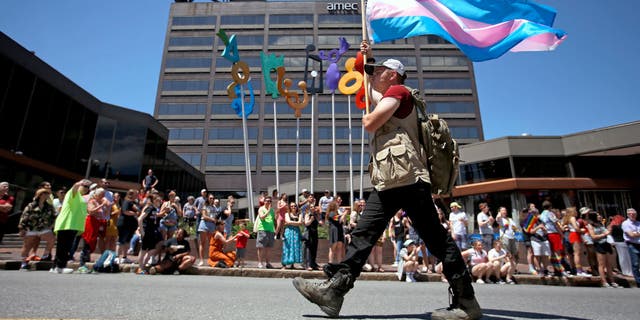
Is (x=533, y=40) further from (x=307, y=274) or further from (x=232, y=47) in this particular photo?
(x=232, y=47)

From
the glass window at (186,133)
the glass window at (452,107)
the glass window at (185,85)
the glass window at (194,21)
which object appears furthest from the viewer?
the glass window at (194,21)

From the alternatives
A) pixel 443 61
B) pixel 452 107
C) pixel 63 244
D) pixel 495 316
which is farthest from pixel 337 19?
pixel 495 316

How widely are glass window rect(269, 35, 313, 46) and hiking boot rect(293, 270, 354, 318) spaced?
52.8 metres

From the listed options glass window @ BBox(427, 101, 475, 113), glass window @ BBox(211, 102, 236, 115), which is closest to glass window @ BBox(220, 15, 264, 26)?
glass window @ BBox(211, 102, 236, 115)

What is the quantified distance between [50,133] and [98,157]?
12.0ft

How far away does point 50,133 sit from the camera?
1917 cm

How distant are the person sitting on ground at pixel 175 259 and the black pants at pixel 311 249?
2.77 meters

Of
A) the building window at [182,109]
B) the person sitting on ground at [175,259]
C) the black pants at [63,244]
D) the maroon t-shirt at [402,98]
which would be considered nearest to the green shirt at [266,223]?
the person sitting on ground at [175,259]

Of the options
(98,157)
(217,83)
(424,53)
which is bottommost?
(98,157)

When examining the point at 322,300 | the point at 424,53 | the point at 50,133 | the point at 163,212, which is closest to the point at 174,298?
the point at 322,300

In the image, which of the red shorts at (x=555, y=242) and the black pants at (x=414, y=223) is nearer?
the black pants at (x=414, y=223)

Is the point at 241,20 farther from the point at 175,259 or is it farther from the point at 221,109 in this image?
the point at 175,259

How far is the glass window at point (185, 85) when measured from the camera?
5006 cm

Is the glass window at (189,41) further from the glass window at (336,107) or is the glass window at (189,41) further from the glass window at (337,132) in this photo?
the glass window at (337,132)
